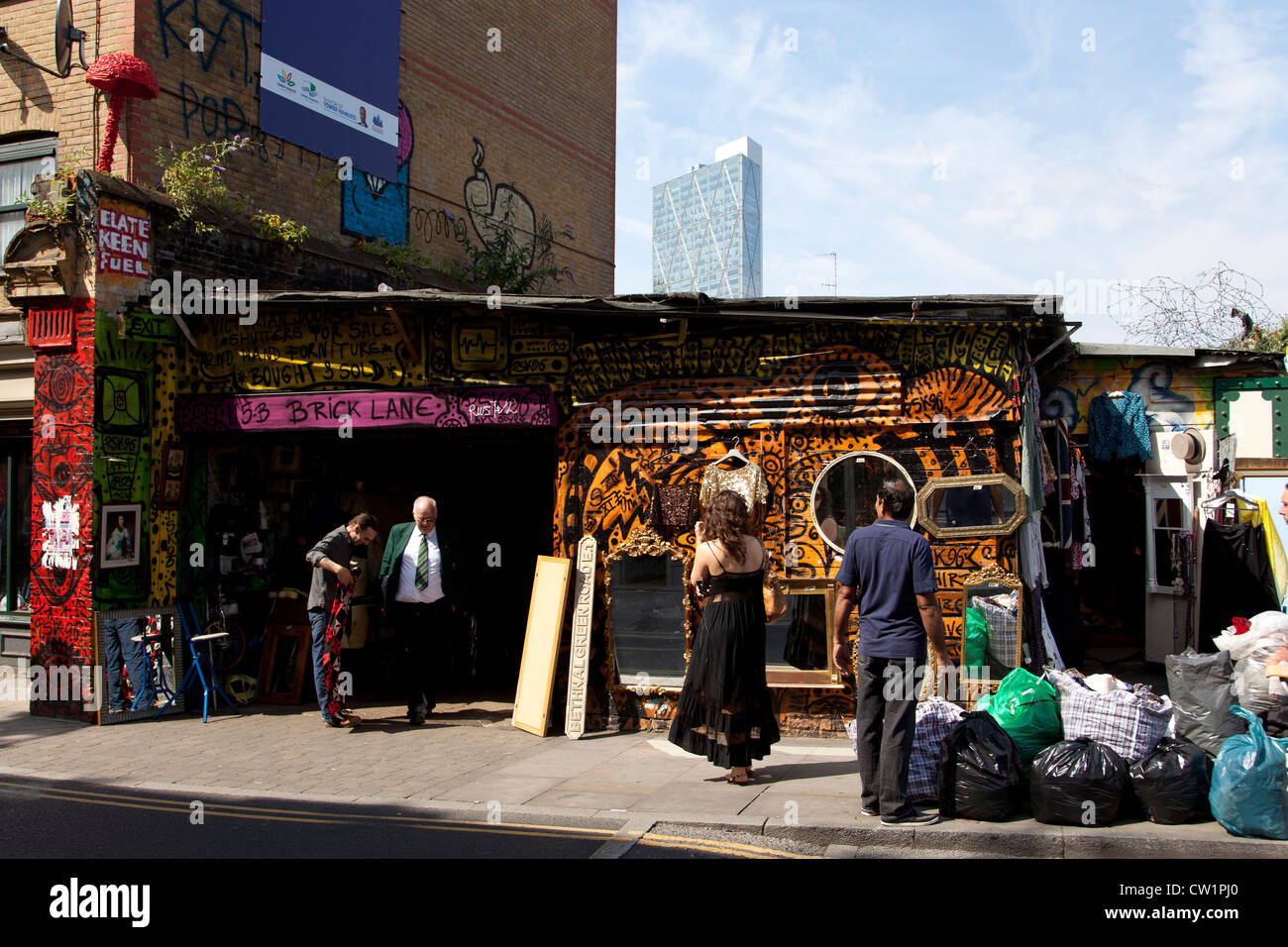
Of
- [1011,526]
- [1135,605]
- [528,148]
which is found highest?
[528,148]

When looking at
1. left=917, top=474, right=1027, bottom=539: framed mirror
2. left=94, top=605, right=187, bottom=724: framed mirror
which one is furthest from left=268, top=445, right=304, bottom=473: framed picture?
left=917, top=474, right=1027, bottom=539: framed mirror

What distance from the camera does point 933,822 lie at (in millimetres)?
5586

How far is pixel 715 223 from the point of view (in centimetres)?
5616

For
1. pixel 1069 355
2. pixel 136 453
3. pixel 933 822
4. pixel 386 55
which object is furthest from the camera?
pixel 386 55

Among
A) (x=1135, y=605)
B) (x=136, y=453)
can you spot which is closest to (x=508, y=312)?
(x=136, y=453)

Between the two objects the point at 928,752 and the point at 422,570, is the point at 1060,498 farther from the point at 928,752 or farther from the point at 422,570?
the point at 422,570

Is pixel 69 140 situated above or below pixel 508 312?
above

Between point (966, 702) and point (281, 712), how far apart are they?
6.48 m

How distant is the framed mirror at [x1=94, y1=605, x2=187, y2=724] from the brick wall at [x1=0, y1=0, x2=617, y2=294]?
4.71 meters

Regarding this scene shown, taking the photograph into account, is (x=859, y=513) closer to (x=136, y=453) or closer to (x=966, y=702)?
(x=966, y=702)

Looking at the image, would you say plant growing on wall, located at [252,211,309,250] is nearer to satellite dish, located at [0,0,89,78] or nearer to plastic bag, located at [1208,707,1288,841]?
satellite dish, located at [0,0,89,78]

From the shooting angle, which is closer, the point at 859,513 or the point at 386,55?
the point at 859,513

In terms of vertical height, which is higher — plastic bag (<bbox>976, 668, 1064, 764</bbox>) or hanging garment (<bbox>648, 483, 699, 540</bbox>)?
hanging garment (<bbox>648, 483, 699, 540</bbox>)

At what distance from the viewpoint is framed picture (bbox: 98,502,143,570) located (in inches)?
365
